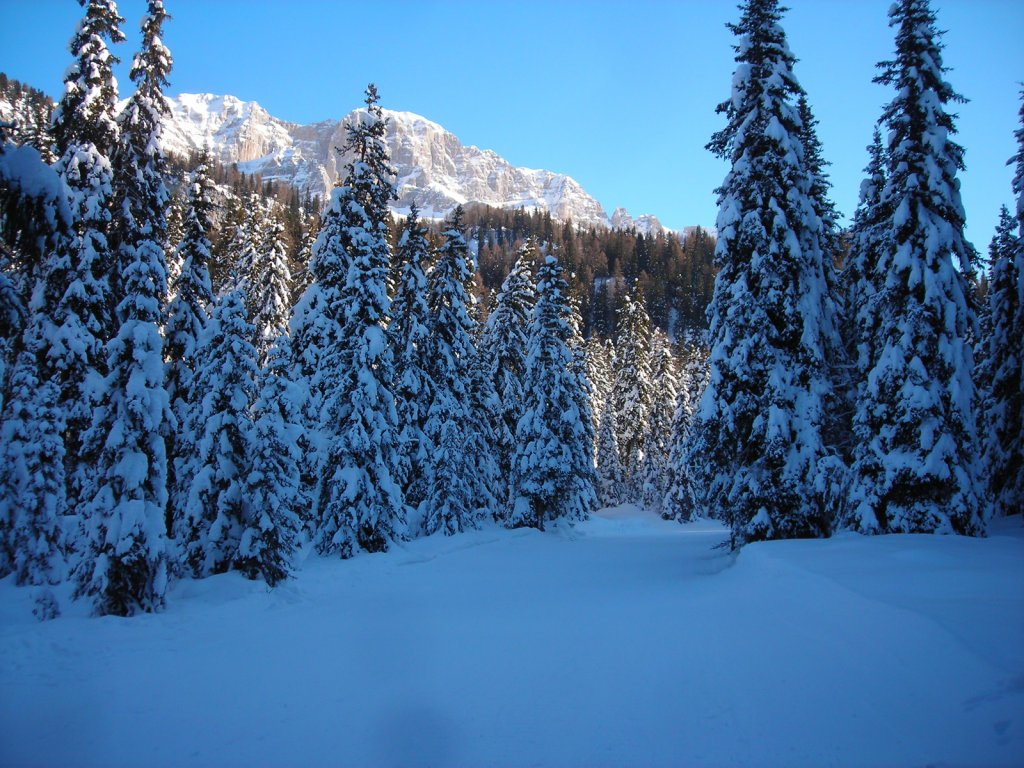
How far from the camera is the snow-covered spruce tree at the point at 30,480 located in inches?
580

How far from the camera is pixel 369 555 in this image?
19.5 metres

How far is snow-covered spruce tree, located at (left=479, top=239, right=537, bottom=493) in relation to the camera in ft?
109

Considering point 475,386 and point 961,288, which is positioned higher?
point 961,288

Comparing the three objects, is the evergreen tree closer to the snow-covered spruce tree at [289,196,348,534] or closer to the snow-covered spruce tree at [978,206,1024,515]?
the snow-covered spruce tree at [289,196,348,534]

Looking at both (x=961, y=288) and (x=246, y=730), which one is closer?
(x=246, y=730)

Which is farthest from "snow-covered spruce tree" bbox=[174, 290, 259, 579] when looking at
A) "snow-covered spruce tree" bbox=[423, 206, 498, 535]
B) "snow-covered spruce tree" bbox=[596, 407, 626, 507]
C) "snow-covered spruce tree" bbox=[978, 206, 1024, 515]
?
"snow-covered spruce tree" bbox=[596, 407, 626, 507]

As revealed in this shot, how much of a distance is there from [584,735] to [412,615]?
23.8ft

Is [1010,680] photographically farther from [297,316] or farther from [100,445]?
[297,316]

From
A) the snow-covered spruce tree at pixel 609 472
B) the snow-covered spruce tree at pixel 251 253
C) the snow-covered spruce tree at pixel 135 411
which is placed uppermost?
the snow-covered spruce tree at pixel 251 253

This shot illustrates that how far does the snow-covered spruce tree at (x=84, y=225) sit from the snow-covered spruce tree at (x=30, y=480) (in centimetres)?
50

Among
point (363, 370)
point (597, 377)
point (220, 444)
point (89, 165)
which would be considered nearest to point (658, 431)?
point (597, 377)

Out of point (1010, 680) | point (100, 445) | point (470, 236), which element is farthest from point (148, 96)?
point (470, 236)

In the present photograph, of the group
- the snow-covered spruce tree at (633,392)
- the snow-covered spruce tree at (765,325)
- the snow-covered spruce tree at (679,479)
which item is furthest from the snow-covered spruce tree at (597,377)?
the snow-covered spruce tree at (765,325)

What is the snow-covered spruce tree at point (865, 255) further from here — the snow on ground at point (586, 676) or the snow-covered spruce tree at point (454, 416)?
the snow-covered spruce tree at point (454, 416)
